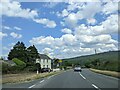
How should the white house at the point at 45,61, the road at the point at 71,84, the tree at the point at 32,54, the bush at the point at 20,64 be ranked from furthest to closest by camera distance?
the white house at the point at 45,61, the tree at the point at 32,54, the bush at the point at 20,64, the road at the point at 71,84

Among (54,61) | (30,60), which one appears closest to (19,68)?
(30,60)

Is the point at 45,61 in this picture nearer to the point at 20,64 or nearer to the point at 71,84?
the point at 20,64

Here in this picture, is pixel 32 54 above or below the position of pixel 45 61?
above

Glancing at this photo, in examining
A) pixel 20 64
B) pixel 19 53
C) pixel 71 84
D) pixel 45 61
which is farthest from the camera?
pixel 45 61

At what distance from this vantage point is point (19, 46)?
115188mm

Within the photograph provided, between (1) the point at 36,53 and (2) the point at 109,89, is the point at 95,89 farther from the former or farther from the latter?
(1) the point at 36,53

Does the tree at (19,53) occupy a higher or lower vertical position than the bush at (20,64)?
higher

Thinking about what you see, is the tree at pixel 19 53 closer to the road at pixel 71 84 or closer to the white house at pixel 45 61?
the white house at pixel 45 61

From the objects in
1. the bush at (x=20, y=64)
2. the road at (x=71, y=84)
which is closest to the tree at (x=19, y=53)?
the bush at (x=20, y=64)

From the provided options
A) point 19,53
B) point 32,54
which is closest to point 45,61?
point 32,54

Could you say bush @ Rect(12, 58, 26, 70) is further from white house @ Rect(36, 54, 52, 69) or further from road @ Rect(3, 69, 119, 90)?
white house @ Rect(36, 54, 52, 69)

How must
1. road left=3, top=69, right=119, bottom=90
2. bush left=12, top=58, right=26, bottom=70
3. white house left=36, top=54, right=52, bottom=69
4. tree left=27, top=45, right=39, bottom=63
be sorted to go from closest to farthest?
road left=3, top=69, right=119, bottom=90 < bush left=12, top=58, right=26, bottom=70 < tree left=27, top=45, right=39, bottom=63 < white house left=36, top=54, right=52, bottom=69

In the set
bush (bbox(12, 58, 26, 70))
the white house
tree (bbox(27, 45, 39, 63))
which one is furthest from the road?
the white house

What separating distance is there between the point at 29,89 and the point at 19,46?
320 feet
